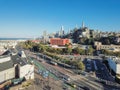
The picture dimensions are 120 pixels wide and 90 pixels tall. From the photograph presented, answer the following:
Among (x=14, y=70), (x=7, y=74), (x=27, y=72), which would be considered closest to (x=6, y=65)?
(x=14, y=70)

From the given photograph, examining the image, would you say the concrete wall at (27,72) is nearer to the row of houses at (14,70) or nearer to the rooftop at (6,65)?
the row of houses at (14,70)

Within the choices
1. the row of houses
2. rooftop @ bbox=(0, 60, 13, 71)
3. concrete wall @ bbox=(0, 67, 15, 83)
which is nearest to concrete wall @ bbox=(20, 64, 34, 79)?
the row of houses

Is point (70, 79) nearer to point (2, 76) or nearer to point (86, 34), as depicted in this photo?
point (2, 76)

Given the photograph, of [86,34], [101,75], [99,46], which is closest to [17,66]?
[101,75]

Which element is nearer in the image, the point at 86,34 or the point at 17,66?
the point at 17,66

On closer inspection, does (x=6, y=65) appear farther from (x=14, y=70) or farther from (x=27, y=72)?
(x=27, y=72)

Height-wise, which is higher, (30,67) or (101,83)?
(30,67)

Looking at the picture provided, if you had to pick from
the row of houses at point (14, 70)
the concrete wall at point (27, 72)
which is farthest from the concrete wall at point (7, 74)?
the concrete wall at point (27, 72)

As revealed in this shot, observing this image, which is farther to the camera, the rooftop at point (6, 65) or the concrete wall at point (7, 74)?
the rooftop at point (6, 65)
